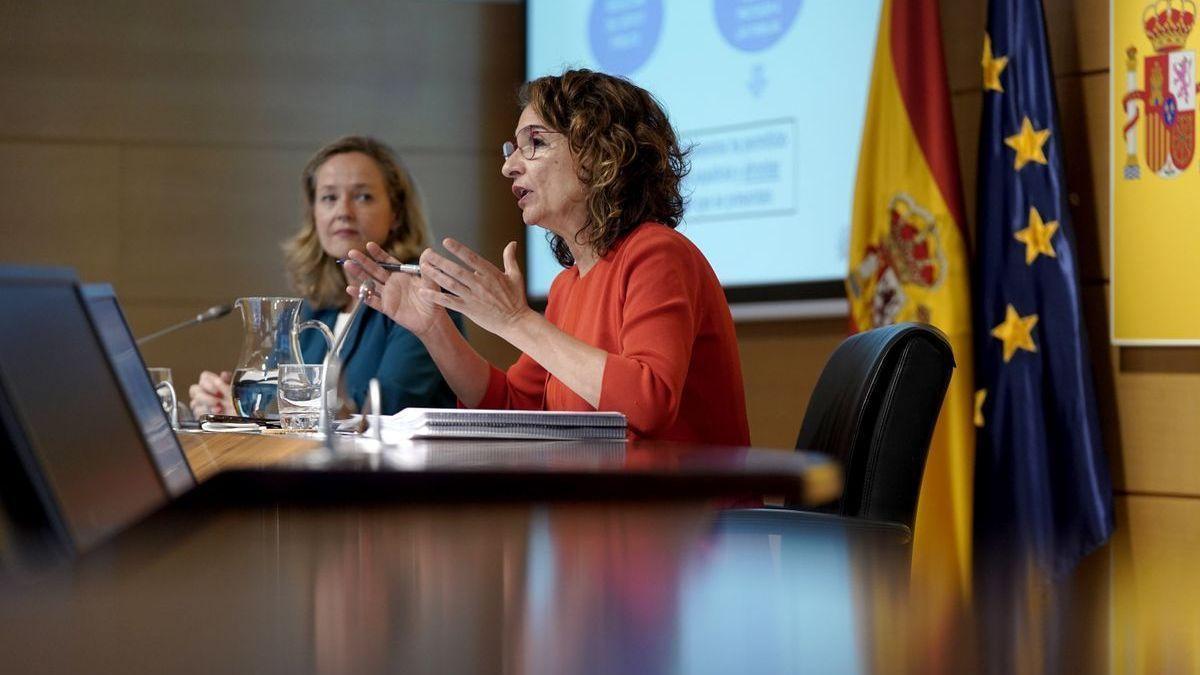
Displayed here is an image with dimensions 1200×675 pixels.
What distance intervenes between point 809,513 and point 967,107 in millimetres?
2162

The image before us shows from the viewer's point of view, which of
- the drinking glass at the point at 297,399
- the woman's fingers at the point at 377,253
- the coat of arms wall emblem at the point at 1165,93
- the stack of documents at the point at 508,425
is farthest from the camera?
the coat of arms wall emblem at the point at 1165,93

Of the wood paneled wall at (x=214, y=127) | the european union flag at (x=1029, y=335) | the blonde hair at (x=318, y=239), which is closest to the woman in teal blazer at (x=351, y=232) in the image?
the blonde hair at (x=318, y=239)

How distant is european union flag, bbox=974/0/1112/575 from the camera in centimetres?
294

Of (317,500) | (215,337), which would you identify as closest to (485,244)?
(215,337)

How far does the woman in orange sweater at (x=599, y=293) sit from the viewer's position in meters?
1.83

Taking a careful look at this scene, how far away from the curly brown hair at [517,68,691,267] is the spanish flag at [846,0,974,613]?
1167mm

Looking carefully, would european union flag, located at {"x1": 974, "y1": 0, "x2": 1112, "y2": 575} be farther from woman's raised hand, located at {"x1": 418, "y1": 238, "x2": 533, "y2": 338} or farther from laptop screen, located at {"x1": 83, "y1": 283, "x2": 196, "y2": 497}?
laptop screen, located at {"x1": 83, "y1": 283, "x2": 196, "y2": 497}

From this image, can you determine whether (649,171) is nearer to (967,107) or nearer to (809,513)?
(809,513)

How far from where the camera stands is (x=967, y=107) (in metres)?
3.51

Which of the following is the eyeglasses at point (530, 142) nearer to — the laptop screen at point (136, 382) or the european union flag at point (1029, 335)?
the laptop screen at point (136, 382)

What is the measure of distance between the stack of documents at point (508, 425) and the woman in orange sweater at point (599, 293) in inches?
8.6

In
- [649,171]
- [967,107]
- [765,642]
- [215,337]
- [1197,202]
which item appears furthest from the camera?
[215,337]

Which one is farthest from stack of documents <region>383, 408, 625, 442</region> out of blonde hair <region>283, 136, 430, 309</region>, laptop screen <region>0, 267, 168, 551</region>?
blonde hair <region>283, 136, 430, 309</region>

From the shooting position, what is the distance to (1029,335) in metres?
3.00
